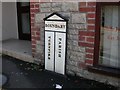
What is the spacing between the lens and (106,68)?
148 inches

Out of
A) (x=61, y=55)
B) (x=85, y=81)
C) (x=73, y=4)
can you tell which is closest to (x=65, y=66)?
(x=61, y=55)

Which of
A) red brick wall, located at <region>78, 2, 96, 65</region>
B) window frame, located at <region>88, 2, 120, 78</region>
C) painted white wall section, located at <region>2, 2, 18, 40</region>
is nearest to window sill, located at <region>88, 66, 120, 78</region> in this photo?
window frame, located at <region>88, 2, 120, 78</region>

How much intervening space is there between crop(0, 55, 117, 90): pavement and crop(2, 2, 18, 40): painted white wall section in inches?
83.3

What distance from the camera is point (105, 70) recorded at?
12.1 feet

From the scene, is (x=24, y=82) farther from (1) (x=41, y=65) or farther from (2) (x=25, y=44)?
(2) (x=25, y=44)

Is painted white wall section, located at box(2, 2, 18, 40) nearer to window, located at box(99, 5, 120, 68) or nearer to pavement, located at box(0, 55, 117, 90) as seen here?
pavement, located at box(0, 55, 117, 90)

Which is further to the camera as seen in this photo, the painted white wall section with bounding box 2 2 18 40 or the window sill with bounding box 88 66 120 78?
the painted white wall section with bounding box 2 2 18 40

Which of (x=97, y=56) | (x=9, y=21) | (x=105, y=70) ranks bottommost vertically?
(x=105, y=70)

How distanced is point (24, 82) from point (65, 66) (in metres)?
0.75

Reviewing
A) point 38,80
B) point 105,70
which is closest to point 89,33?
point 105,70

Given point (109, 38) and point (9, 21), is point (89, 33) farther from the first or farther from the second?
point (9, 21)

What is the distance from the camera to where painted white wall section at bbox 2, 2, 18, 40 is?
662cm

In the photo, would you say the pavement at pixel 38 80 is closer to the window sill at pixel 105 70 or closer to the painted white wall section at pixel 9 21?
the window sill at pixel 105 70

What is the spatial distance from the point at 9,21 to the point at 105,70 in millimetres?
3861
